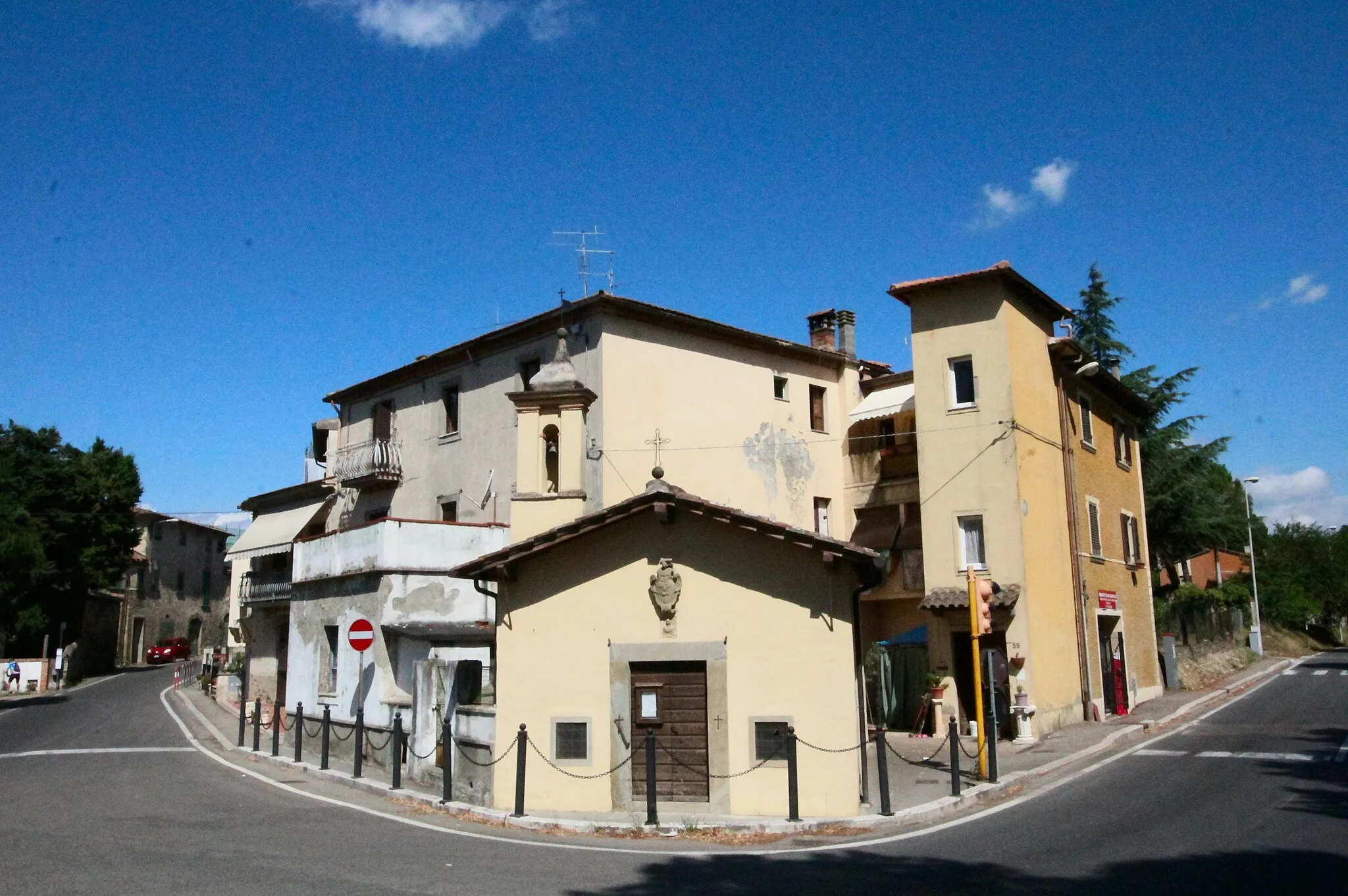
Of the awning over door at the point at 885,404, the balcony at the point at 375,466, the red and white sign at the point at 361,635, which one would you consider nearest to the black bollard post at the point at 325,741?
the red and white sign at the point at 361,635

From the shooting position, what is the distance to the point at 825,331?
3306 centimetres

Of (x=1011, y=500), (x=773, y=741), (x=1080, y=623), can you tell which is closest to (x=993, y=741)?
(x=773, y=741)

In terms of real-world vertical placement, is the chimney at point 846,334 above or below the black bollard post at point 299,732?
above

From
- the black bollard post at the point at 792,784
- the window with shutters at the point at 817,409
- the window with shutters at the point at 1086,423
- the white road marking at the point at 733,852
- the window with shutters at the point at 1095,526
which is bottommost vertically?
the white road marking at the point at 733,852

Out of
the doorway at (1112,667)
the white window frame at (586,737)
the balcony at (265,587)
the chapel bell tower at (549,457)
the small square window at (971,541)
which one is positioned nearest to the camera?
the white window frame at (586,737)

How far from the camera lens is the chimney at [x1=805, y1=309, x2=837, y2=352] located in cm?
3294

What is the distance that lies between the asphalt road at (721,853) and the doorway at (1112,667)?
8280mm

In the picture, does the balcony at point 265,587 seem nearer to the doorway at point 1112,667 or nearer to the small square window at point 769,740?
the small square window at point 769,740

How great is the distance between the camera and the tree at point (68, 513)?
47.0 m

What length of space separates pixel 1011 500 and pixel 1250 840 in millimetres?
13194

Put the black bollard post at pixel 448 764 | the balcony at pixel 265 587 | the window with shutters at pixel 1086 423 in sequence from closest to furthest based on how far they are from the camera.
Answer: the black bollard post at pixel 448 764
the window with shutters at pixel 1086 423
the balcony at pixel 265 587

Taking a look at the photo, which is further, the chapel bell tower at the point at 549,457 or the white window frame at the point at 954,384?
the white window frame at the point at 954,384

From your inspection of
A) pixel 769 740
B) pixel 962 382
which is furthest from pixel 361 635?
pixel 962 382

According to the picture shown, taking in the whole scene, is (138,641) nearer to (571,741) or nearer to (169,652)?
(169,652)
